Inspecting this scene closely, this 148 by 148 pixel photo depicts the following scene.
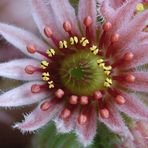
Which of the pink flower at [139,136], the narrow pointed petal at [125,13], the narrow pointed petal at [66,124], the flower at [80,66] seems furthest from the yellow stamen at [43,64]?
the pink flower at [139,136]

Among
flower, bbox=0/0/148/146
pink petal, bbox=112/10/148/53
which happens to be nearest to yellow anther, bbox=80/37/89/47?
flower, bbox=0/0/148/146

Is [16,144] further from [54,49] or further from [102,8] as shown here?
[102,8]

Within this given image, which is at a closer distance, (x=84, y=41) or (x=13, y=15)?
(x=84, y=41)

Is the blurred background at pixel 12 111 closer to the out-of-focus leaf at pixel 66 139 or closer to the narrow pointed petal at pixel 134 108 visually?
the out-of-focus leaf at pixel 66 139

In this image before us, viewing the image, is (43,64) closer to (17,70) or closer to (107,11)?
(17,70)

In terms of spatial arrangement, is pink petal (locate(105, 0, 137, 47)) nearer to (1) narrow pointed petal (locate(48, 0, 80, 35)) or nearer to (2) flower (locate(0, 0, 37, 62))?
(1) narrow pointed petal (locate(48, 0, 80, 35))

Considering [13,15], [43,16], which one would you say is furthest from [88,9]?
[13,15]
